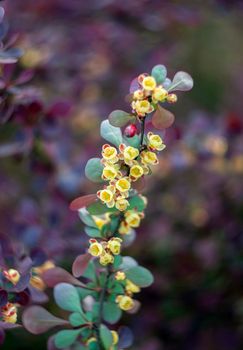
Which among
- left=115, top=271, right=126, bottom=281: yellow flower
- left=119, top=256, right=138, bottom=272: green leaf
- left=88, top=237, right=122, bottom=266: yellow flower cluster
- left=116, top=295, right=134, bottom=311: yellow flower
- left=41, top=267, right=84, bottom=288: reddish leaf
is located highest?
left=88, top=237, right=122, bottom=266: yellow flower cluster

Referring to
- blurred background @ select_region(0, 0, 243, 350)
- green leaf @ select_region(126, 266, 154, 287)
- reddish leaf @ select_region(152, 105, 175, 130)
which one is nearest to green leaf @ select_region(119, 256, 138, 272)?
green leaf @ select_region(126, 266, 154, 287)

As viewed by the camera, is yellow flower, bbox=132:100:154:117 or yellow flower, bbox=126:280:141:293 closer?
yellow flower, bbox=132:100:154:117

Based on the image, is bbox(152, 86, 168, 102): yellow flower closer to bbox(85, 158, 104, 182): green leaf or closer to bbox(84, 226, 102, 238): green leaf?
bbox(85, 158, 104, 182): green leaf

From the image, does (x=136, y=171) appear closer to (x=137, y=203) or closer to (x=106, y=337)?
(x=137, y=203)

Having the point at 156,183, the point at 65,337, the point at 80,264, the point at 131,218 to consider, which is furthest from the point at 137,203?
the point at 156,183

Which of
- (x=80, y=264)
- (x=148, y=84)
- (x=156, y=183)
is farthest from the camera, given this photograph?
(x=156, y=183)

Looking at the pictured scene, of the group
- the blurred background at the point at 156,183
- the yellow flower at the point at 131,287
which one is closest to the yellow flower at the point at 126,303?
the yellow flower at the point at 131,287

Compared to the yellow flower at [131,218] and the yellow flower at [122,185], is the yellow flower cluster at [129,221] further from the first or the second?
the yellow flower at [122,185]
